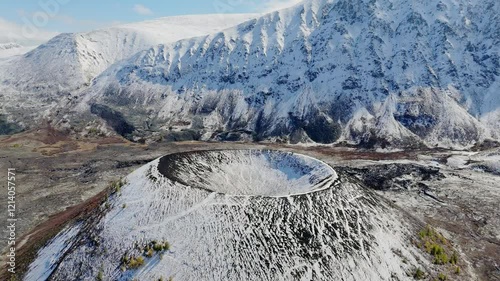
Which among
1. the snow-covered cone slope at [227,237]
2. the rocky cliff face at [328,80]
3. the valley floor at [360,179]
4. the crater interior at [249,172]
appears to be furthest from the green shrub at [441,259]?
the rocky cliff face at [328,80]

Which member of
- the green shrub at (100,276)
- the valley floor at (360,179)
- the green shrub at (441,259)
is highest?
the green shrub at (100,276)

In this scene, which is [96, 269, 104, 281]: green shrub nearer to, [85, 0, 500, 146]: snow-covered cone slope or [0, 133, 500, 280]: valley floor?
[0, 133, 500, 280]: valley floor

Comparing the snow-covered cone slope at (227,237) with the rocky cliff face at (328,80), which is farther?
the rocky cliff face at (328,80)

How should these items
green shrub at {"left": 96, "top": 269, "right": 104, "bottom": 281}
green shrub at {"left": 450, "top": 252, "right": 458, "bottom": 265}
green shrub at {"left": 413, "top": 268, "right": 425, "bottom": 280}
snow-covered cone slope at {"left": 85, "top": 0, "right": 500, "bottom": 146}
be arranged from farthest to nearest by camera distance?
snow-covered cone slope at {"left": 85, "top": 0, "right": 500, "bottom": 146}, green shrub at {"left": 450, "top": 252, "right": 458, "bottom": 265}, green shrub at {"left": 413, "top": 268, "right": 425, "bottom": 280}, green shrub at {"left": 96, "top": 269, "right": 104, "bottom": 281}

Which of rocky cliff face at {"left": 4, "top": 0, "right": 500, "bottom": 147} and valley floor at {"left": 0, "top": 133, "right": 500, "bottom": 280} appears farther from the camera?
rocky cliff face at {"left": 4, "top": 0, "right": 500, "bottom": 147}

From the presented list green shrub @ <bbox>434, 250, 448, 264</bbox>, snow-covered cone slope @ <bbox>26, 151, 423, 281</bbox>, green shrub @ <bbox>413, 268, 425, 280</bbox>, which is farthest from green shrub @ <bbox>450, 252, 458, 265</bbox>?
green shrub @ <bbox>413, 268, 425, 280</bbox>

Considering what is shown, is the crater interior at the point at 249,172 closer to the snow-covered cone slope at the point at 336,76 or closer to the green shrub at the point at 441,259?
the green shrub at the point at 441,259

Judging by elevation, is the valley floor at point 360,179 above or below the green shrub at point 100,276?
below
